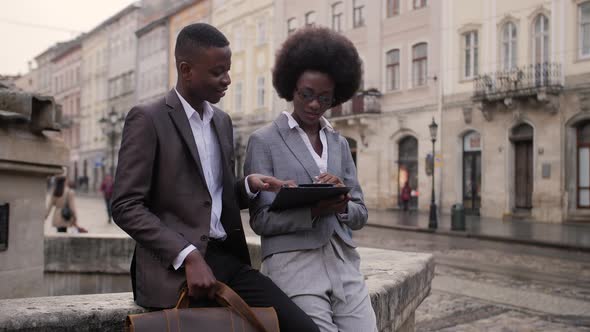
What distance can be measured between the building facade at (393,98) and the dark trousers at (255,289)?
25594 mm

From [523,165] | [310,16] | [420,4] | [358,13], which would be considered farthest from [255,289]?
[310,16]

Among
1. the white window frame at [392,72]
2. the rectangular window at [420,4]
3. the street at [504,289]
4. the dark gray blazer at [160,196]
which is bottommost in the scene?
the street at [504,289]

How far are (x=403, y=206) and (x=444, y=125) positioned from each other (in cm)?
412

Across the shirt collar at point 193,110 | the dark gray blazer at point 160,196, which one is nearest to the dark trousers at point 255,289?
the dark gray blazer at point 160,196

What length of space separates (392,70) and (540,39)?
8050 mm

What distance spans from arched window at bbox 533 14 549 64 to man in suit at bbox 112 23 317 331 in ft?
74.7

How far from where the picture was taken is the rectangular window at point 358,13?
105 ft

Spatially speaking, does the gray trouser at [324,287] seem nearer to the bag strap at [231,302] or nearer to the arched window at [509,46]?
the bag strap at [231,302]

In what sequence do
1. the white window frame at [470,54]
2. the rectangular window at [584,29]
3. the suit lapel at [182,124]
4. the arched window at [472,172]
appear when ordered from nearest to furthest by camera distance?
the suit lapel at [182,124], the rectangular window at [584,29], the arched window at [472,172], the white window frame at [470,54]

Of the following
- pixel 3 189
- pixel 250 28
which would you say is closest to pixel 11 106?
pixel 3 189

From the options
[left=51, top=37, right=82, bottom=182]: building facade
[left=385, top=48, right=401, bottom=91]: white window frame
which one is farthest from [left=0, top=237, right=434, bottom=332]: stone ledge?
[left=51, top=37, right=82, bottom=182]: building facade

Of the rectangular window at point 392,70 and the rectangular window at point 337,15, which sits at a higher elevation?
the rectangular window at point 337,15

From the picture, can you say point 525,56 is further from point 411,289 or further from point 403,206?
point 411,289

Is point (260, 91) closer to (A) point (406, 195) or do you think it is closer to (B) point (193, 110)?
(A) point (406, 195)
